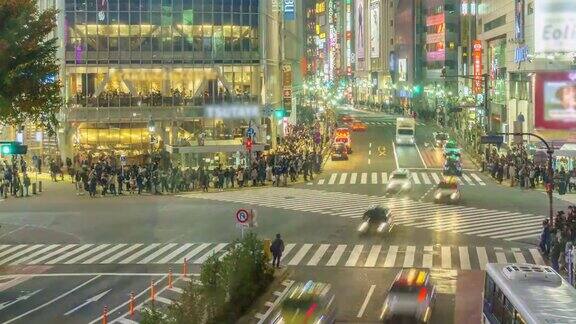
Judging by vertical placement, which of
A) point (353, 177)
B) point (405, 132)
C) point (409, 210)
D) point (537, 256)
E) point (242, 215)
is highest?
point (405, 132)

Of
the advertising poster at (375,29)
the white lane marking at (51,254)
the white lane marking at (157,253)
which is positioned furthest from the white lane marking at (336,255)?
the advertising poster at (375,29)

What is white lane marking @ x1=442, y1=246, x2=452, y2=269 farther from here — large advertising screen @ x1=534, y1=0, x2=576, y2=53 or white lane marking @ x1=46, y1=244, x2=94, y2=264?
large advertising screen @ x1=534, y1=0, x2=576, y2=53

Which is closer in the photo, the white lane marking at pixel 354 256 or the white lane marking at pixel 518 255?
the white lane marking at pixel 354 256

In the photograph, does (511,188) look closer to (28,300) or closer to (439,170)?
(439,170)

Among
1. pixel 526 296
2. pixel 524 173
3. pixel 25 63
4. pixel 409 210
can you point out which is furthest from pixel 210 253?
pixel 524 173

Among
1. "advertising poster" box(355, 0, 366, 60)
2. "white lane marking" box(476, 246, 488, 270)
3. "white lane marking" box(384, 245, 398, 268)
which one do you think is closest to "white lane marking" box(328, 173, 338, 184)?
"white lane marking" box(384, 245, 398, 268)

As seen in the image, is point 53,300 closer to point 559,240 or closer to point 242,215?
point 242,215

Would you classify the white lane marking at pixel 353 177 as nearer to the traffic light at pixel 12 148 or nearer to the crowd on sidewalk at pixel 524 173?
the crowd on sidewalk at pixel 524 173
